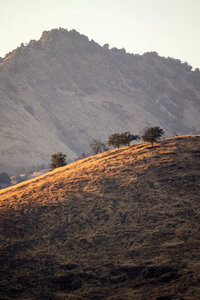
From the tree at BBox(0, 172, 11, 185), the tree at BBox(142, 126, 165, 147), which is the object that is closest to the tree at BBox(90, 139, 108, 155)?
the tree at BBox(142, 126, 165, 147)

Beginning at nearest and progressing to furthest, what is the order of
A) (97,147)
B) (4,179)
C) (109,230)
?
(109,230)
(97,147)
(4,179)

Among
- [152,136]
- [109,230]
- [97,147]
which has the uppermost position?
[97,147]

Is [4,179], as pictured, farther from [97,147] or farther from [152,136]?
[152,136]

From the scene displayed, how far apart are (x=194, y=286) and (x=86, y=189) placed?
23282 millimetres

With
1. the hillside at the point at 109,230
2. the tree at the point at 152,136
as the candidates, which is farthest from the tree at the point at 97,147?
the hillside at the point at 109,230

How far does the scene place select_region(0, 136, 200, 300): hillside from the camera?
25.8 metres

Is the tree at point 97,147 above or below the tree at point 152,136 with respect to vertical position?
above

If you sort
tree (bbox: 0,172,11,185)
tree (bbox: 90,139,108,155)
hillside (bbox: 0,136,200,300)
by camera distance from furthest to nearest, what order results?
tree (bbox: 0,172,11,185) < tree (bbox: 90,139,108,155) < hillside (bbox: 0,136,200,300)

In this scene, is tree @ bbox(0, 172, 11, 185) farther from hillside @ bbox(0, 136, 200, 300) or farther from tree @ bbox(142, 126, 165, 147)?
tree @ bbox(142, 126, 165, 147)

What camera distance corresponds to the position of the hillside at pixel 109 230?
25.8m

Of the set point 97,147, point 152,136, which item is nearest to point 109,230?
point 152,136

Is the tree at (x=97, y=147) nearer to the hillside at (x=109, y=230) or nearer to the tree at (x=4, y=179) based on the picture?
the hillside at (x=109, y=230)

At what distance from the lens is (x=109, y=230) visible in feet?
115

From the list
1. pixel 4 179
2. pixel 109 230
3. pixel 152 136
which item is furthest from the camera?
pixel 4 179
